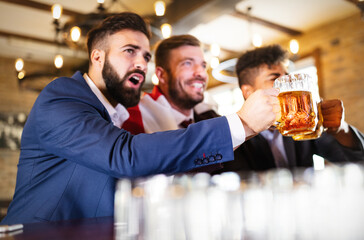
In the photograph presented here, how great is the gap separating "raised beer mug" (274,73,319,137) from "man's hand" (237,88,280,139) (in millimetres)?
57

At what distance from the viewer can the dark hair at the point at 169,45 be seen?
226 centimetres

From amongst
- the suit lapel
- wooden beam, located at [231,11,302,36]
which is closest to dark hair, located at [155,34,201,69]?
the suit lapel

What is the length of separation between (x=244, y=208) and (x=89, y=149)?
1.71 feet

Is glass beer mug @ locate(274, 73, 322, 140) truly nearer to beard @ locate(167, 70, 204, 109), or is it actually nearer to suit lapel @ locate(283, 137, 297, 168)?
suit lapel @ locate(283, 137, 297, 168)

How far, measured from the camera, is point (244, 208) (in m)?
0.85

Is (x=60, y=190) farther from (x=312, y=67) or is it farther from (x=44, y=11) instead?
(x=312, y=67)

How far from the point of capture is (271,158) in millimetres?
1939

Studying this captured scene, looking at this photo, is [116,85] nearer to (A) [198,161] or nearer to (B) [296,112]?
(A) [198,161]

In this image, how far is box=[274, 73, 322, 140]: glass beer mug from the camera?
1169 millimetres

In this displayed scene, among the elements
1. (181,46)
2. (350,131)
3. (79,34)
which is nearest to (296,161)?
(350,131)

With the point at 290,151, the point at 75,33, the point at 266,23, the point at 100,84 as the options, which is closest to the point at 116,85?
the point at 100,84

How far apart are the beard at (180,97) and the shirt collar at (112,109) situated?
0.54 meters

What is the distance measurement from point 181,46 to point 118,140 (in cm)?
131

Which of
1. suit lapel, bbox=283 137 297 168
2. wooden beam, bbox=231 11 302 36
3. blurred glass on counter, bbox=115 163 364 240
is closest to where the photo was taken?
blurred glass on counter, bbox=115 163 364 240
